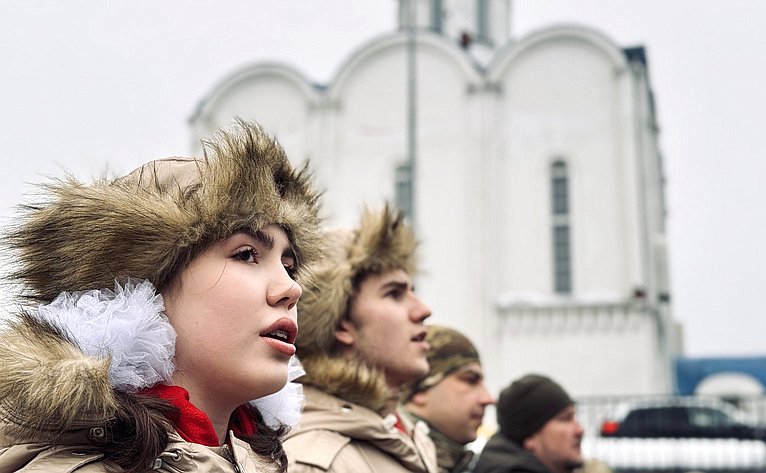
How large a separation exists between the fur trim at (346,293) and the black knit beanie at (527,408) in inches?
63.5

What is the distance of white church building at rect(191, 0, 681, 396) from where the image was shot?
21.1 metres

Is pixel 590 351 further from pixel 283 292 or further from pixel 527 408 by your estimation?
pixel 283 292

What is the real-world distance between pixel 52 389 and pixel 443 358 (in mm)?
2806

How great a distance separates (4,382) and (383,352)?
1725 millimetres

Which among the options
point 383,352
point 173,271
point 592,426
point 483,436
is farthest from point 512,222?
point 173,271

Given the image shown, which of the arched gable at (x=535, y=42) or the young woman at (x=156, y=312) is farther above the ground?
the arched gable at (x=535, y=42)

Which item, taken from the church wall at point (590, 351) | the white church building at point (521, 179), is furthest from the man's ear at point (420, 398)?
the church wall at point (590, 351)

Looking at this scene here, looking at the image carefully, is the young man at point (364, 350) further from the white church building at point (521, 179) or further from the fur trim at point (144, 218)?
the white church building at point (521, 179)

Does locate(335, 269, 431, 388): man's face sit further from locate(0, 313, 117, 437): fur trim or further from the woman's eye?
locate(0, 313, 117, 437): fur trim

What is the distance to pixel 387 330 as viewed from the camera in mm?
3330

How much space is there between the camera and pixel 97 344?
1.83 m

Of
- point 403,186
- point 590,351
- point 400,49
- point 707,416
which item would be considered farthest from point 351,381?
point 400,49

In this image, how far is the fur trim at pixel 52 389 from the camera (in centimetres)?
166

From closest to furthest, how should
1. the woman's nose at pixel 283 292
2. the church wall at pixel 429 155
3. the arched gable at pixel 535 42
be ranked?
the woman's nose at pixel 283 292
the church wall at pixel 429 155
the arched gable at pixel 535 42
